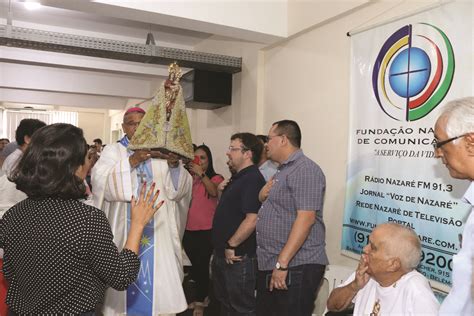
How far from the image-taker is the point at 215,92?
15.5ft

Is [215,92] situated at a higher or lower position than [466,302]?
higher

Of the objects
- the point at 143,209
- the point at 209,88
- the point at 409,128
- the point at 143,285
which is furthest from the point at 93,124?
the point at 143,209

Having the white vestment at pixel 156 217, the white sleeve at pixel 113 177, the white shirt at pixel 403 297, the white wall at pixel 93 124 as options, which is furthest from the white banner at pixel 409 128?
the white wall at pixel 93 124

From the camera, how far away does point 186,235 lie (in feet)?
12.1

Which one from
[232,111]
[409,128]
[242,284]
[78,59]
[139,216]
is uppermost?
[78,59]

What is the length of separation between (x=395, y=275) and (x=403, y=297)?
0.08 metres

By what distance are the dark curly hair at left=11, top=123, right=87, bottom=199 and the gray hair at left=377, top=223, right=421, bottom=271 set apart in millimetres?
1162

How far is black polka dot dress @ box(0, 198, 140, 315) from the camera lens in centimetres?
122

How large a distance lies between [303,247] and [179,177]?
0.86 m

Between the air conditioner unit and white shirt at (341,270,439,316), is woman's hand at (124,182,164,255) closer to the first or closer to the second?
white shirt at (341,270,439,316)

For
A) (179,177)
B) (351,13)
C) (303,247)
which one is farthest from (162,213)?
(351,13)

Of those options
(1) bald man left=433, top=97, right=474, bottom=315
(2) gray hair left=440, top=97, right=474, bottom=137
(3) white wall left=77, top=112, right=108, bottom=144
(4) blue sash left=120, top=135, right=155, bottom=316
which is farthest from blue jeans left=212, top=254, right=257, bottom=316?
(3) white wall left=77, top=112, right=108, bottom=144

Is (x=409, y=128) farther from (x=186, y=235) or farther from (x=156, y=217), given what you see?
(x=186, y=235)

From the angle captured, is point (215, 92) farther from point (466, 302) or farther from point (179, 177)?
point (466, 302)
